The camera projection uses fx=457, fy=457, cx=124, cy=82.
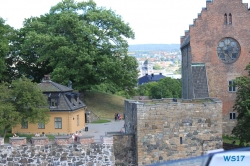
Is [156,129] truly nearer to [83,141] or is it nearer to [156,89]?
Result: [83,141]

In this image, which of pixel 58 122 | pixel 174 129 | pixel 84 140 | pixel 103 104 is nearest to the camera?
→ pixel 174 129

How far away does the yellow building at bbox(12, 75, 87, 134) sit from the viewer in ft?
111

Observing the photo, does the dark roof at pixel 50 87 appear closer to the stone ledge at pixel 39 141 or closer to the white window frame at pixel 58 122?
the white window frame at pixel 58 122

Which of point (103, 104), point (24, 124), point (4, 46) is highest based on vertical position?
point (4, 46)

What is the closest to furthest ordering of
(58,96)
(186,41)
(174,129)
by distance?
(174,129) → (58,96) → (186,41)

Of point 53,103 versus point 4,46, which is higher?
point 4,46

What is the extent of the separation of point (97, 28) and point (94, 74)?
4.53m

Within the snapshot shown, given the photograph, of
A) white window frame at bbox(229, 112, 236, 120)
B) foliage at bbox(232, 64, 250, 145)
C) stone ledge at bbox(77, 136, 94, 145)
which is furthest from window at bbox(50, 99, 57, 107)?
foliage at bbox(232, 64, 250, 145)

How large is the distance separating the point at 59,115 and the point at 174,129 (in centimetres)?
1305

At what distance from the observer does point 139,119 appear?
76.3 feet

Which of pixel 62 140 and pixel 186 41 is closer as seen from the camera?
pixel 62 140

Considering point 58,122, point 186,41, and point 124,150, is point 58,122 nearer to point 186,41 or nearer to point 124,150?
point 124,150

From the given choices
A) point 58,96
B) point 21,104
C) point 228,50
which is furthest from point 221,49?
point 21,104

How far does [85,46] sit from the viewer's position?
43719 mm
